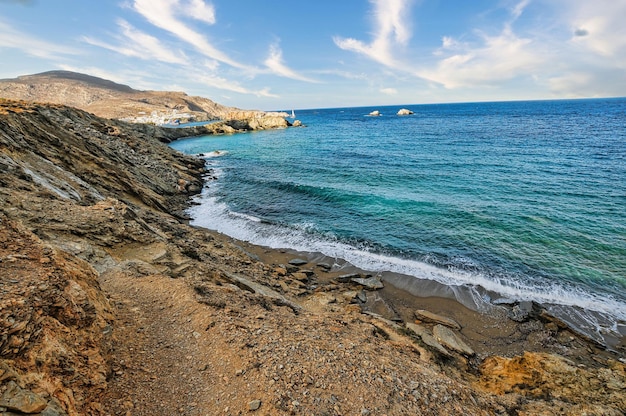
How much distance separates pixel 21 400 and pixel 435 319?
14.4 meters

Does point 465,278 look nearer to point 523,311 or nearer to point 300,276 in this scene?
point 523,311

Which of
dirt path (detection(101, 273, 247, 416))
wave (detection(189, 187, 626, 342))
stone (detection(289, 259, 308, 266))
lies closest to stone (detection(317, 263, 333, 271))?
stone (detection(289, 259, 308, 266))

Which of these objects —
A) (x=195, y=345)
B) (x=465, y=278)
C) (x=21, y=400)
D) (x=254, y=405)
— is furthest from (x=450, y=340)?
(x=21, y=400)

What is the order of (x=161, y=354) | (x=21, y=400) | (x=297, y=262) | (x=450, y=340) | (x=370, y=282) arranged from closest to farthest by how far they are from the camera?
(x=21, y=400)
(x=161, y=354)
(x=450, y=340)
(x=370, y=282)
(x=297, y=262)

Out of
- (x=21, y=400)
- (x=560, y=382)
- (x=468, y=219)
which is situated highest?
(x=21, y=400)

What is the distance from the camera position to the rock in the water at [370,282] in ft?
55.2

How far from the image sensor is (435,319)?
14055 millimetres

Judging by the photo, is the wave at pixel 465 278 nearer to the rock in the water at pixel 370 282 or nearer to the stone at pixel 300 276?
the rock in the water at pixel 370 282

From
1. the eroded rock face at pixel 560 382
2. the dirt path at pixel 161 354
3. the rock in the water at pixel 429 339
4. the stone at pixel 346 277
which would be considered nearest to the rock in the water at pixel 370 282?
the stone at pixel 346 277

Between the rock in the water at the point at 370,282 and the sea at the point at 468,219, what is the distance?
3.30ft

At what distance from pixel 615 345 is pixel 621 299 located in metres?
3.80

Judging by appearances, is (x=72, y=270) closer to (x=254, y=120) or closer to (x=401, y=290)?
(x=401, y=290)

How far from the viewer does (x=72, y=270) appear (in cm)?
721

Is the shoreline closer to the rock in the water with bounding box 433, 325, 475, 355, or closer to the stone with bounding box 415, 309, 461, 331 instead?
the stone with bounding box 415, 309, 461, 331
